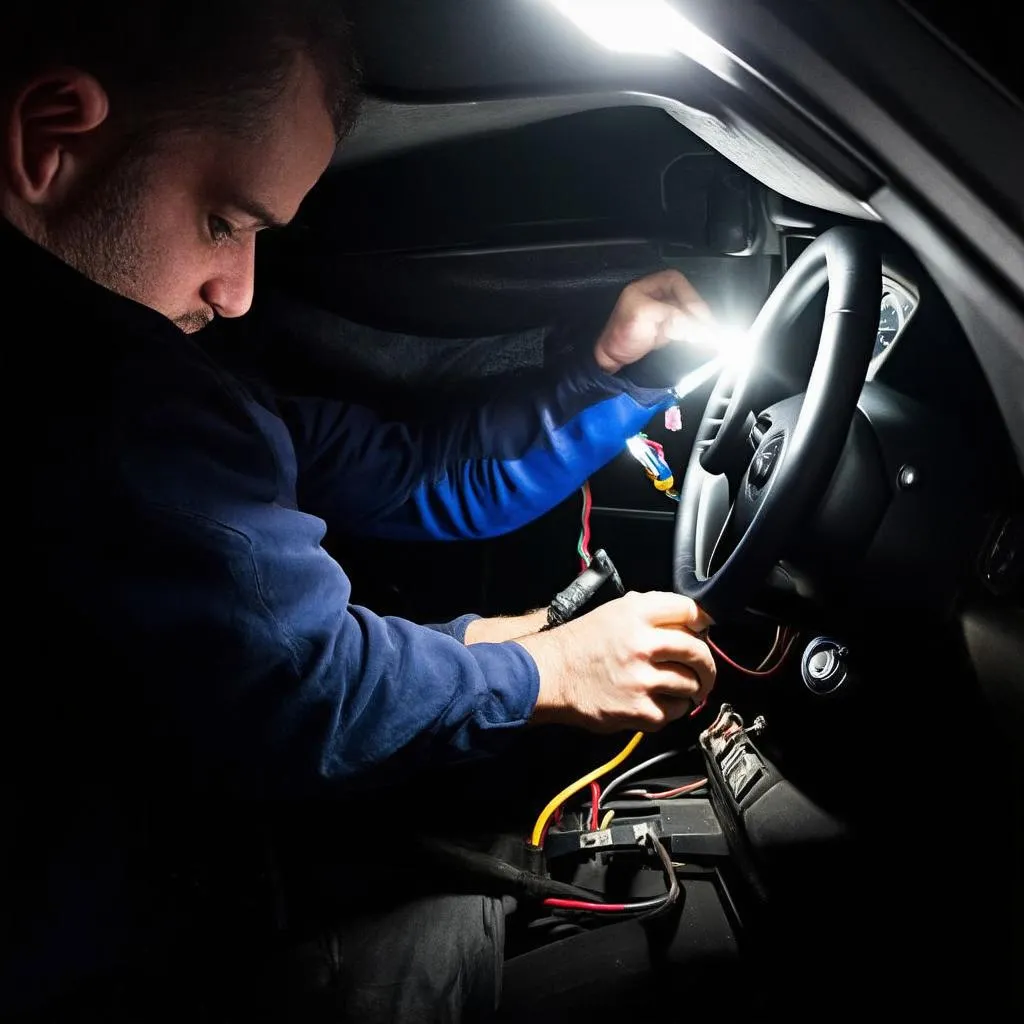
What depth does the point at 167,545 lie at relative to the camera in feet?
2.23

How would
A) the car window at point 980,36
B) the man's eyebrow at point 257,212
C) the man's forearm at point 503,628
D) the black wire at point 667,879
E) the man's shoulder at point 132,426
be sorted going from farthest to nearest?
the man's forearm at point 503,628 → the black wire at point 667,879 → the man's eyebrow at point 257,212 → the man's shoulder at point 132,426 → the car window at point 980,36

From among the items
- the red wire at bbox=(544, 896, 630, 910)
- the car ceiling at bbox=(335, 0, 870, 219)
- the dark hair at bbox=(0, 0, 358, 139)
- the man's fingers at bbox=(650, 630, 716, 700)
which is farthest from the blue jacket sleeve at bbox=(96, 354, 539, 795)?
the car ceiling at bbox=(335, 0, 870, 219)

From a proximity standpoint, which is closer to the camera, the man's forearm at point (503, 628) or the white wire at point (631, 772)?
the man's forearm at point (503, 628)

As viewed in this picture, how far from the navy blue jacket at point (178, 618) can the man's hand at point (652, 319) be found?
52cm

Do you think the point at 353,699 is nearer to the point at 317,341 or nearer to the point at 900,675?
the point at 900,675

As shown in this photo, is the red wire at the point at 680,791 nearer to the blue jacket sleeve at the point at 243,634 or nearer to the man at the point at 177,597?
the man at the point at 177,597

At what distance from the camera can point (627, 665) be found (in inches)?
33.3

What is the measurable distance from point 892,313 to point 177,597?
0.85 m

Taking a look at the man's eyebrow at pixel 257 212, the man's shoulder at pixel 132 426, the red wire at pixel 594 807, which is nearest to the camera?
the man's shoulder at pixel 132 426

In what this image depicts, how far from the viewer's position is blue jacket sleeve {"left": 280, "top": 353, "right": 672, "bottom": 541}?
120cm

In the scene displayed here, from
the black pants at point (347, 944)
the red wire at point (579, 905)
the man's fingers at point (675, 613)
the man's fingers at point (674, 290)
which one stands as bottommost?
the black pants at point (347, 944)

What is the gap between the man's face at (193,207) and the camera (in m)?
0.73

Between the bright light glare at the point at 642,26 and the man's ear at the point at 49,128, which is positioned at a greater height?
the bright light glare at the point at 642,26

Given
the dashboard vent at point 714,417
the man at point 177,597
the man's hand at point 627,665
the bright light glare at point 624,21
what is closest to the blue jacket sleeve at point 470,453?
the dashboard vent at point 714,417
